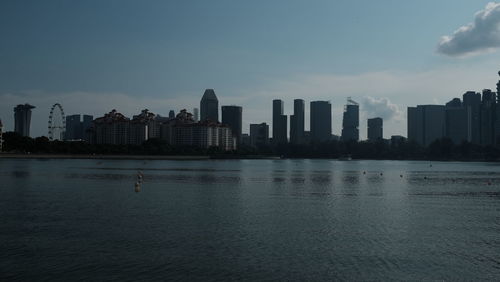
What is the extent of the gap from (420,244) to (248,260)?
35.7 ft

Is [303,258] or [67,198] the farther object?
[67,198]

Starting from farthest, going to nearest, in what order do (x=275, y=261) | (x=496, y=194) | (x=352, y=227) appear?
1. (x=496, y=194)
2. (x=352, y=227)
3. (x=275, y=261)

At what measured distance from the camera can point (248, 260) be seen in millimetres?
25766

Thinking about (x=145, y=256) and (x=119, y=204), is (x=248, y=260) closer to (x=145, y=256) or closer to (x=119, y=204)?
(x=145, y=256)

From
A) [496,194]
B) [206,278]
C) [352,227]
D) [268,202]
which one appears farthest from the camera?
[496,194]

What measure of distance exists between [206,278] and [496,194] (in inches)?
2115

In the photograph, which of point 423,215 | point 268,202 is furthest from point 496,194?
point 268,202

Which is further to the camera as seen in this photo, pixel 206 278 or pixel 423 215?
pixel 423 215

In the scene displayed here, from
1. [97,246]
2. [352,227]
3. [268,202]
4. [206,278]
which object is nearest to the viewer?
[206,278]

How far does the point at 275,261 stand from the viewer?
25.7 metres

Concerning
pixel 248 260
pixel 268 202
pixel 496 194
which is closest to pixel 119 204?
pixel 268 202

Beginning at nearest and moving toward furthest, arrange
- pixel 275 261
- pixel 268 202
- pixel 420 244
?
pixel 275 261 → pixel 420 244 → pixel 268 202

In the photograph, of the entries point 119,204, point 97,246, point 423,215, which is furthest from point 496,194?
point 97,246

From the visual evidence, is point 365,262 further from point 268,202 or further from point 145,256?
point 268,202
